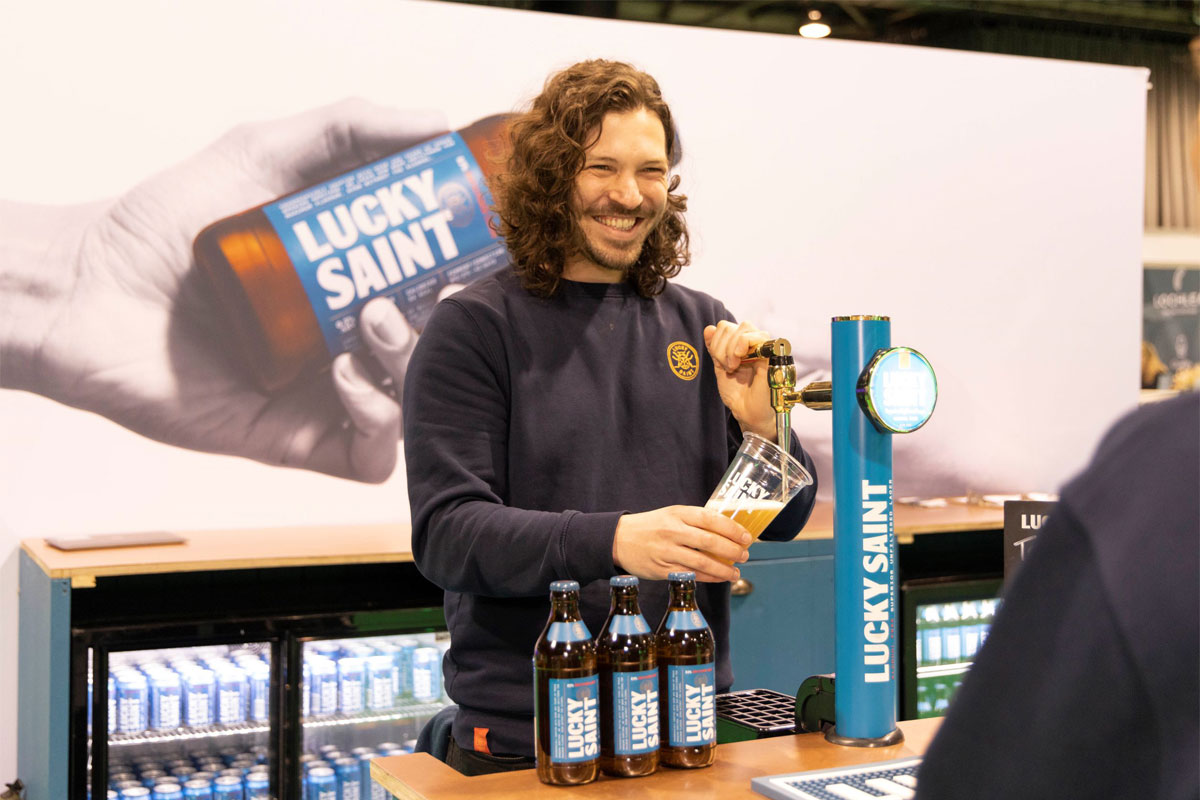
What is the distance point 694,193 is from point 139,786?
2.83 meters

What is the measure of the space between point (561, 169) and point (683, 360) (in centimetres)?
42

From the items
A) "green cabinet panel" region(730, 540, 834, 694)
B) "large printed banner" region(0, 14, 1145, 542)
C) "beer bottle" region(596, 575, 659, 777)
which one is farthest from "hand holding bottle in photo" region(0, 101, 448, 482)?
"beer bottle" region(596, 575, 659, 777)

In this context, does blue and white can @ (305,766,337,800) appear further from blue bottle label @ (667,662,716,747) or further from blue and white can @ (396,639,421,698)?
blue bottle label @ (667,662,716,747)

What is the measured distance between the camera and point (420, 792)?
4.83 ft

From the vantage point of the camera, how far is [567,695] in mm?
1424

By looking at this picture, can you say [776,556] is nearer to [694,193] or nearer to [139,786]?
[694,193]

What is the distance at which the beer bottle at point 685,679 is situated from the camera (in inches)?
59.3

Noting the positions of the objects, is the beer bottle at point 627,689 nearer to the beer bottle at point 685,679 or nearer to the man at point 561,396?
the beer bottle at point 685,679

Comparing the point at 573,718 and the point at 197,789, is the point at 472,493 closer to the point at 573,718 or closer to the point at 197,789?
the point at 573,718

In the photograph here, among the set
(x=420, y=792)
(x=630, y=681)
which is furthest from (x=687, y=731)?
(x=420, y=792)

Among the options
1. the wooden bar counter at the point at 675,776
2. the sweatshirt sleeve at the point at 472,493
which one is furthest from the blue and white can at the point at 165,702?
the wooden bar counter at the point at 675,776

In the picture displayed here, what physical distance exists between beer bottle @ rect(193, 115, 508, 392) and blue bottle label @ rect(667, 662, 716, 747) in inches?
105

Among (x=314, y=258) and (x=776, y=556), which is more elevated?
(x=314, y=258)

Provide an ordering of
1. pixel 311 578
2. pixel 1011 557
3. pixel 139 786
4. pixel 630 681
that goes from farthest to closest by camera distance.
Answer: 1. pixel 311 578
2. pixel 139 786
3. pixel 1011 557
4. pixel 630 681
